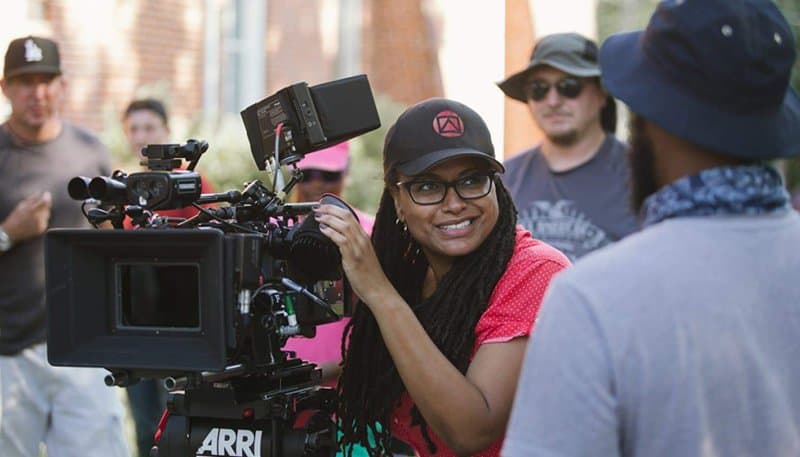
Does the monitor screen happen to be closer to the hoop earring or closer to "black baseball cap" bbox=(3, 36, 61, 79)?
the hoop earring

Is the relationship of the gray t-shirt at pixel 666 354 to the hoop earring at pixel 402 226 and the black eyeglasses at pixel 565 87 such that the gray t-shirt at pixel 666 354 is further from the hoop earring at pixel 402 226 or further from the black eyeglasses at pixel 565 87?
the black eyeglasses at pixel 565 87

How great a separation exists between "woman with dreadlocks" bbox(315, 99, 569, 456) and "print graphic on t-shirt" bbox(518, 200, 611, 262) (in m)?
1.89

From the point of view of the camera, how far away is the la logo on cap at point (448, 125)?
269 cm

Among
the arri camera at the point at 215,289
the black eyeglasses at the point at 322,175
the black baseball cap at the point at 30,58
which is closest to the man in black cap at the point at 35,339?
the black baseball cap at the point at 30,58

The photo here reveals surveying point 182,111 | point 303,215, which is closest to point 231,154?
point 182,111

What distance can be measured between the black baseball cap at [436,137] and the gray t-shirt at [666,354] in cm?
92

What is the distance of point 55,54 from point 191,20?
144 inches

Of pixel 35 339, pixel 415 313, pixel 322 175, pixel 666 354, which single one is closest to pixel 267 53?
pixel 35 339

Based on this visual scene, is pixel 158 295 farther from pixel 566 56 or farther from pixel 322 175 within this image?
pixel 566 56

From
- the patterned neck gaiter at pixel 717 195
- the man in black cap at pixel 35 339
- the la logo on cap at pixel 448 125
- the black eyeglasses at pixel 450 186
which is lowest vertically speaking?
the man in black cap at pixel 35 339

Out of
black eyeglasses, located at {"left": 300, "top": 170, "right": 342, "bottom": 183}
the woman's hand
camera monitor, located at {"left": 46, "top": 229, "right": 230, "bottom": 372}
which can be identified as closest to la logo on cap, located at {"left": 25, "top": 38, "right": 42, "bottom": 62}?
black eyeglasses, located at {"left": 300, "top": 170, "right": 342, "bottom": 183}

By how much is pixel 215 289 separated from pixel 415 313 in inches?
22.1

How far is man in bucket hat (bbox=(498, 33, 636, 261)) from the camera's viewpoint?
186 inches

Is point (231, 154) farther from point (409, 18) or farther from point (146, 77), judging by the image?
point (409, 18)
